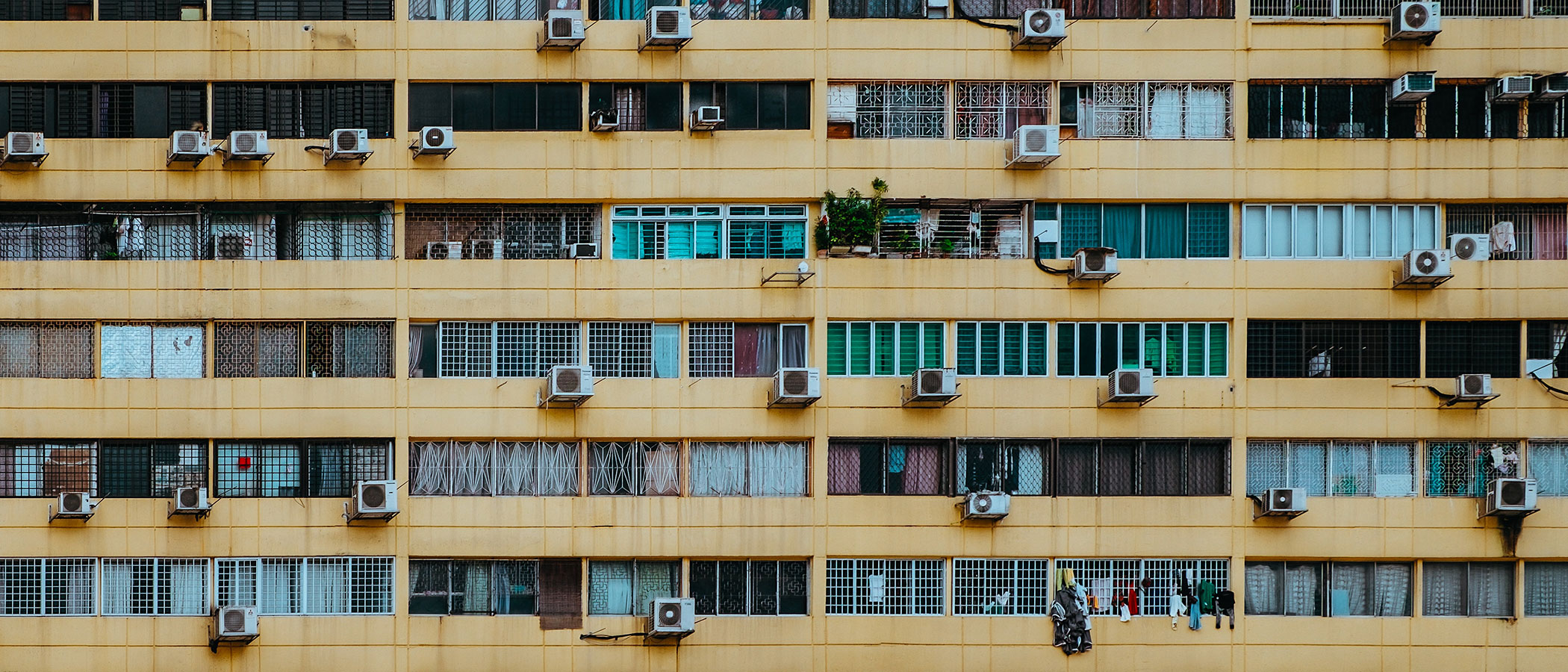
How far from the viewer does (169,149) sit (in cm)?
1811

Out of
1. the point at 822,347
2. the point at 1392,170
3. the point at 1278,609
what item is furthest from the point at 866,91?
the point at 1278,609

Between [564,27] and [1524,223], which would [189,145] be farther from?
[1524,223]

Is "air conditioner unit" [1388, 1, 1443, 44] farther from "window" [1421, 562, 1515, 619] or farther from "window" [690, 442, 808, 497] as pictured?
"window" [690, 442, 808, 497]

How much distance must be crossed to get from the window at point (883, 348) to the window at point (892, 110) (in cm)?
267

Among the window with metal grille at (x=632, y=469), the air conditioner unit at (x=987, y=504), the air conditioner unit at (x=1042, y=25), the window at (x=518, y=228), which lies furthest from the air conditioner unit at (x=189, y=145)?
the air conditioner unit at (x=987, y=504)

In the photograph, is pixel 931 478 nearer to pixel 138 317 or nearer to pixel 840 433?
pixel 840 433

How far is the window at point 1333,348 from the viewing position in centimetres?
1842

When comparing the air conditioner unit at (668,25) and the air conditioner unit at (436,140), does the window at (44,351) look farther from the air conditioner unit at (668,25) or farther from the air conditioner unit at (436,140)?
the air conditioner unit at (668,25)

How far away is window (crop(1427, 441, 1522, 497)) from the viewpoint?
60.5ft

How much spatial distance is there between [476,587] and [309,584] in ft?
7.55

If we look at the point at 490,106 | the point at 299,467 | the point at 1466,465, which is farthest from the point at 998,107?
the point at 299,467

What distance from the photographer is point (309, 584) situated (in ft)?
60.1

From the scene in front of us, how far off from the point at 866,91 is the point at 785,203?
1.93 metres

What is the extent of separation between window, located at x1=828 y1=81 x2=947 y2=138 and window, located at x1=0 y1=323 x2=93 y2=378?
35.4ft
